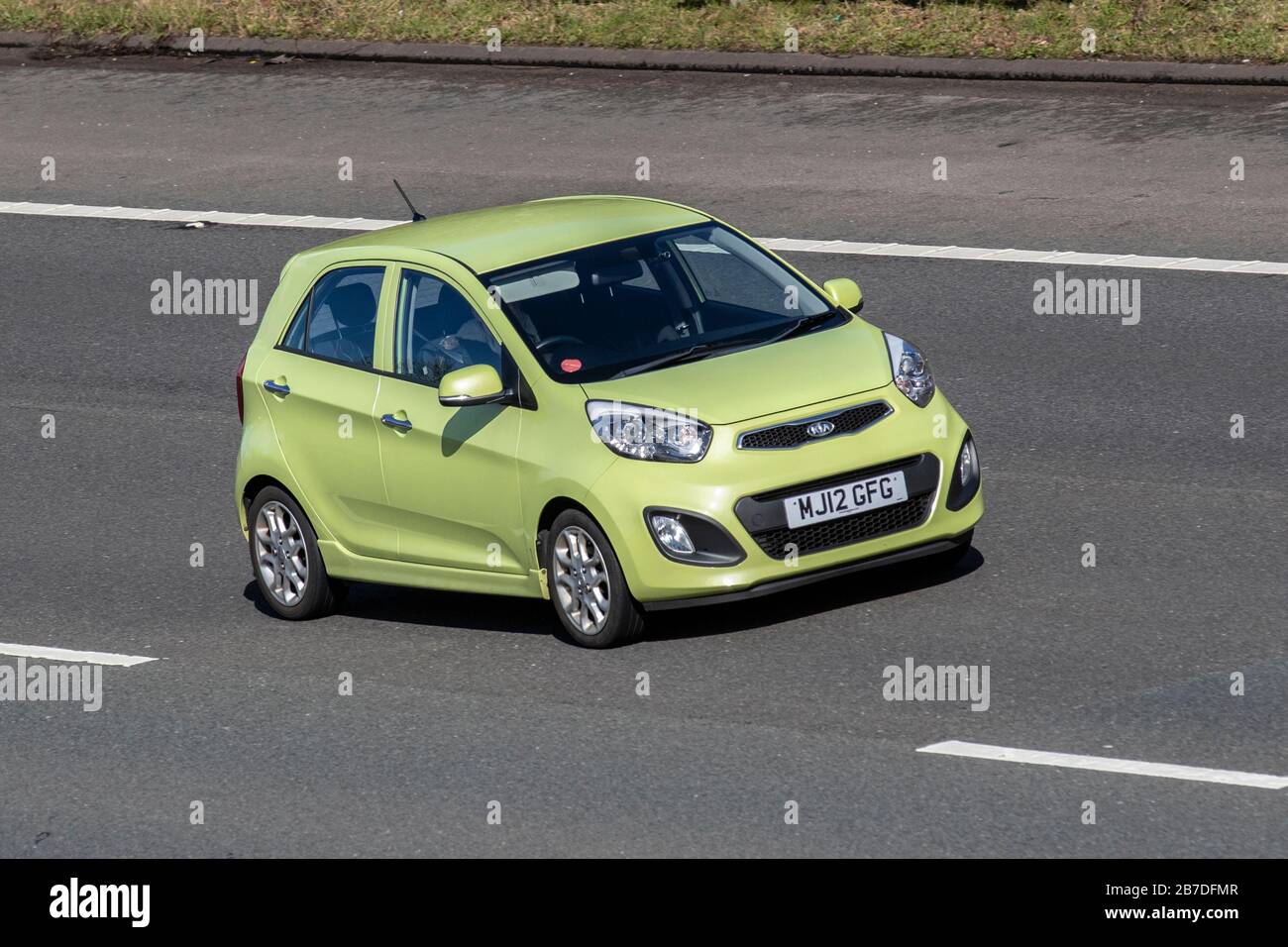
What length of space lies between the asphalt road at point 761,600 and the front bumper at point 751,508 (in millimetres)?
319

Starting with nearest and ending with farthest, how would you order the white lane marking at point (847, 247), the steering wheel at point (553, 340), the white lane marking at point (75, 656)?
the steering wheel at point (553, 340) → the white lane marking at point (75, 656) → the white lane marking at point (847, 247)

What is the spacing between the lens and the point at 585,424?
923 centimetres

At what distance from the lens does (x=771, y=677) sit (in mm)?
8812

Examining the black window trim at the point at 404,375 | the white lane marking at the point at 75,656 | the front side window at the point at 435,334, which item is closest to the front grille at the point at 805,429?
the black window trim at the point at 404,375

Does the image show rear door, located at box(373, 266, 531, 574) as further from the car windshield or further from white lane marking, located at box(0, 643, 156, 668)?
white lane marking, located at box(0, 643, 156, 668)


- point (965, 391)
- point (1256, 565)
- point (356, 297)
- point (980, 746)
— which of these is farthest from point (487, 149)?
point (980, 746)

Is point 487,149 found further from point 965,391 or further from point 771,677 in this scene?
point 771,677

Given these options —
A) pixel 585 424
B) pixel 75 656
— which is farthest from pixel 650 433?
pixel 75 656

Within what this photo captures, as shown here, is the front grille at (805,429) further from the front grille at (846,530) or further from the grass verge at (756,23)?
the grass verge at (756,23)

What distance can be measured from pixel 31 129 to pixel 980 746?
15577 millimetres

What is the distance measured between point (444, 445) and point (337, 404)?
73cm

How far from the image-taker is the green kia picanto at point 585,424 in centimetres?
907

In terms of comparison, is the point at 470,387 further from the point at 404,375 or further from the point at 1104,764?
the point at 1104,764
